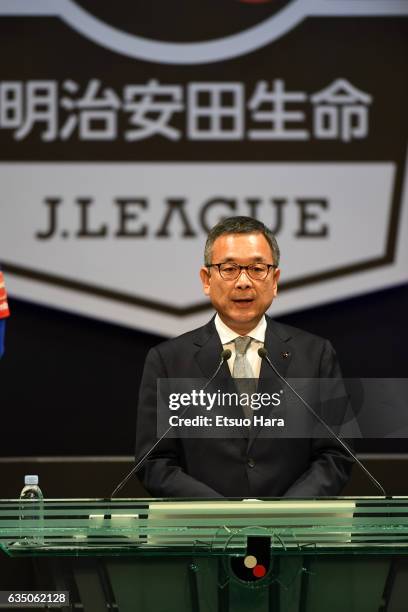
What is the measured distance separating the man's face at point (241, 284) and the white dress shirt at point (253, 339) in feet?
0.11

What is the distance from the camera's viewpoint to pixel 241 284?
7.59 ft

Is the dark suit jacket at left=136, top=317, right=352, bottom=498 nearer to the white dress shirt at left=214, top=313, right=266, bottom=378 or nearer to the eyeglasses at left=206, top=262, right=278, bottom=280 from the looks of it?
the white dress shirt at left=214, top=313, right=266, bottom=378

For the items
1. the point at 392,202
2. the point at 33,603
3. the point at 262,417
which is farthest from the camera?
the point at 392,202

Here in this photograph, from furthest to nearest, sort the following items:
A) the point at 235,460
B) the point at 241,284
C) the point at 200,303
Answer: the point at 200,303 → the point at 241,284 → the point at 235,460

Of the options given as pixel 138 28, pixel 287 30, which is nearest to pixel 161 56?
pixel 138 28

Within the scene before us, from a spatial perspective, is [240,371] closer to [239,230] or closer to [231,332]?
[231,332]

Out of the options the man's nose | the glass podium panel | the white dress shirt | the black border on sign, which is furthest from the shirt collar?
the black border on sign

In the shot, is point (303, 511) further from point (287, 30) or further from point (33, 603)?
point (287, 30)

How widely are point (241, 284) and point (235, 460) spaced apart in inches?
15.8

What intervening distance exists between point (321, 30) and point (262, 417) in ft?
7.56

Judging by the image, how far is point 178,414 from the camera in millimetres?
2002

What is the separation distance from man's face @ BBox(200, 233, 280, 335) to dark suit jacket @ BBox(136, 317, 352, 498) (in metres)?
0.08

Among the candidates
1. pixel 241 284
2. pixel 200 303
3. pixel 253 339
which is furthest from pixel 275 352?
pixel 200 303

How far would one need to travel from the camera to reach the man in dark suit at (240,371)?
7.18 ft
